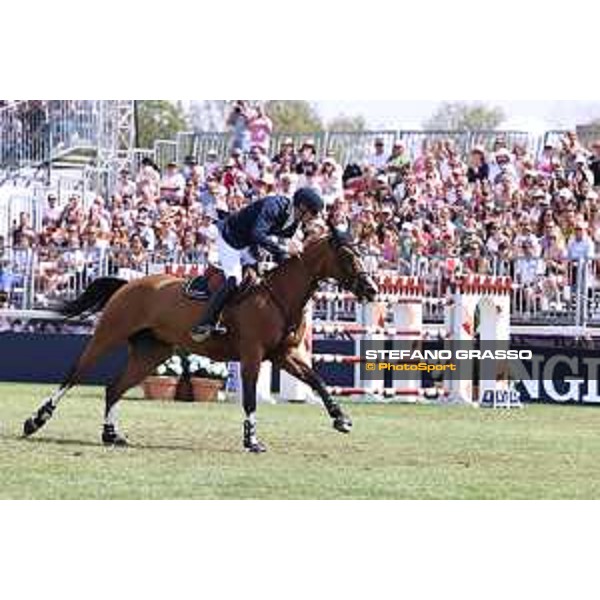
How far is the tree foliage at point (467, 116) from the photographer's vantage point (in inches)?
1227

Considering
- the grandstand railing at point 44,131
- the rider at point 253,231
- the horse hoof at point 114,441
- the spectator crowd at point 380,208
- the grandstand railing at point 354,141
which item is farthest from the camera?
the grandstand railing at point 44,131

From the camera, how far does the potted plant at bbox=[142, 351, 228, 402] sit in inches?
850

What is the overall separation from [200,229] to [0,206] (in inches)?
199

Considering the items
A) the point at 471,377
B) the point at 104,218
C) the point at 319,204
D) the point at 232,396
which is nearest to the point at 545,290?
the point at 471,377

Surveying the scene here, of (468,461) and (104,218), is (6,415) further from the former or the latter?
(104,218)

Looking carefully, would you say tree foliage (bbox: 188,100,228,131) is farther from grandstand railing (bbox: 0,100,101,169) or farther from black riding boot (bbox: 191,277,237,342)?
black riding boot (bbox: 191,277,237,342)

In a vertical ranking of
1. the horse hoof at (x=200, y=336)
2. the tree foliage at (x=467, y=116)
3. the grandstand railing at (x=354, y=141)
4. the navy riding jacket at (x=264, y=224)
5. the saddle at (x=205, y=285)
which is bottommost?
the horse hoof at (x=200, y=336)

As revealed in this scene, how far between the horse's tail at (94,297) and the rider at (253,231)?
1.22 meters

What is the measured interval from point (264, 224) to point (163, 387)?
7979mm

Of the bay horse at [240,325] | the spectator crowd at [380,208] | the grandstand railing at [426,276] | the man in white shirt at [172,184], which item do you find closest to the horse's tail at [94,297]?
the bay horse at [240,325]

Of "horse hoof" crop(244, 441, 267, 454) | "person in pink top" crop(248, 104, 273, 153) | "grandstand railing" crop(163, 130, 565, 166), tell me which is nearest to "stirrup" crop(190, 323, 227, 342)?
"horse hoof" crop(244, 441, 267, 454)

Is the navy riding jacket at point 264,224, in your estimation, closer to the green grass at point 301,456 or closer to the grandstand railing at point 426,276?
the green grass at point 301,456

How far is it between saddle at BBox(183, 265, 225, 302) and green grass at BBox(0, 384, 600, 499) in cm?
136

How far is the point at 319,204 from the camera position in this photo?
1398cm
